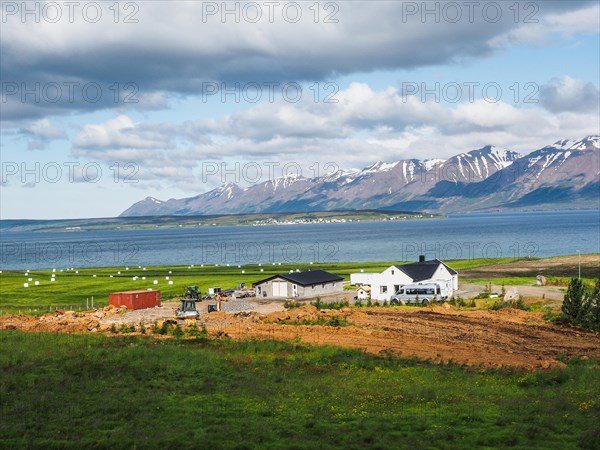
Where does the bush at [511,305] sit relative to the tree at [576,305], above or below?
below

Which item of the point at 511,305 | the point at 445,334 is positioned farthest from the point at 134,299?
the point at 511,305

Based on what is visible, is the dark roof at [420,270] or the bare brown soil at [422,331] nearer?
the bare brown soil at [422,331]

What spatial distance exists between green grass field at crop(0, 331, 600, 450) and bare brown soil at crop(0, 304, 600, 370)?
12.8 feet

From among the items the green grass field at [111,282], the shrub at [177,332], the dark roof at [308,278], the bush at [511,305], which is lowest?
the green grass field at [111,282]

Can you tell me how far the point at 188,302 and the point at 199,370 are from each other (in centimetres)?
2954

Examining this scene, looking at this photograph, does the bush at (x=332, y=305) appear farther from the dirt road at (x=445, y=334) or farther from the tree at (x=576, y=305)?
the tree at (x=576, y=305)

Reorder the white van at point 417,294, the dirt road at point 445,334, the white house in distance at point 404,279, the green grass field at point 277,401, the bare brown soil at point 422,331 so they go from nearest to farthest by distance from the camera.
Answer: the green grass field at point 277,401 → the dirt road at point 445,334 → the bare brown soil at point 422,331 → the white van at point 417,294 → the white house in distance at point 404,279

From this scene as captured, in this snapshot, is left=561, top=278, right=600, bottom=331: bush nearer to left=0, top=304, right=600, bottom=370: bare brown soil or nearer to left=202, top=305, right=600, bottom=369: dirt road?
left=0, top=304, right=600, bottom=370: bare brown soil

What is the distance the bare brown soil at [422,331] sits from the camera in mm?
41125

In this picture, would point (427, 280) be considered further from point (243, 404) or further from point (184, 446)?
point (184, 446)

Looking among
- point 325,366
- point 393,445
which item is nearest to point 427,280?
point 325,366

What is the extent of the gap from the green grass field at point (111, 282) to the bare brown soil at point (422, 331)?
28.8 metres

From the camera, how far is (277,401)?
2778cm

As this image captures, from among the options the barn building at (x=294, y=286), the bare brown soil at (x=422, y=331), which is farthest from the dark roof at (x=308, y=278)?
the bare brown soil at (x=422, y=331)
